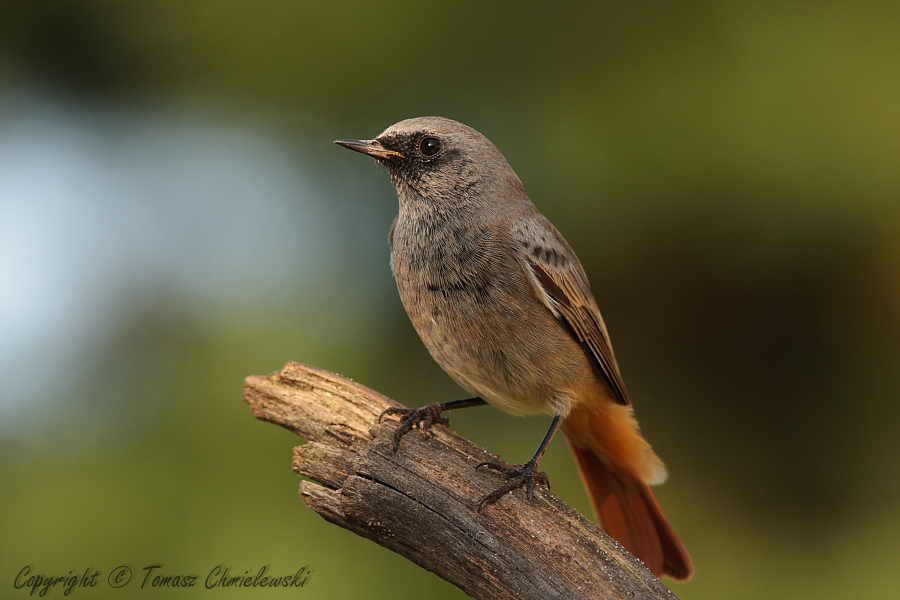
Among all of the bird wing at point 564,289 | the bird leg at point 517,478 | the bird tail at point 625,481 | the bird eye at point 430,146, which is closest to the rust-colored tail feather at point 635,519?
the bird tail at point 625,481

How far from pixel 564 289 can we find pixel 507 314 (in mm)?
287

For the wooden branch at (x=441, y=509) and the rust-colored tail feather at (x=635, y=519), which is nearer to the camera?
the wooden branch at (x=441, y=509)

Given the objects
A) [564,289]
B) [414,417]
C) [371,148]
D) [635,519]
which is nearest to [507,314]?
[564,289]

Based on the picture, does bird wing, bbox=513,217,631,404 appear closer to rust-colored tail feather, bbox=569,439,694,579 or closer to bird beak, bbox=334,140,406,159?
rust-colored tail feather, bbox=569,439,694,579

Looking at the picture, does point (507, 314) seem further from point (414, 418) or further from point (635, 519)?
point (635, 519)

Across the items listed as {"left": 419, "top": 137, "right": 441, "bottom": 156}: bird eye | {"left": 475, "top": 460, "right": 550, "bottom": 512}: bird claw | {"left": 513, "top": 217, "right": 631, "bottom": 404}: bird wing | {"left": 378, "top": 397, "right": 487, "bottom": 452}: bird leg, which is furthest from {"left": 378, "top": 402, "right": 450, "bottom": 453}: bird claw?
{"left": 419, "top": 137, "right": 441, "bottom": 156}: bird eye

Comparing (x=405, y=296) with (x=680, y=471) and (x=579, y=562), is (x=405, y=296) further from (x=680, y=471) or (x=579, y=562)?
(x=680, y=471)

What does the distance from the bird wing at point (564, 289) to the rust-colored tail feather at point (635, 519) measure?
454 mm

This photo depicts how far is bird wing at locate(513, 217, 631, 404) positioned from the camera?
2.95 meters

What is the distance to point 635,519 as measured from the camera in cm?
340

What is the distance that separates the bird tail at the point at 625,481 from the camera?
330 cm

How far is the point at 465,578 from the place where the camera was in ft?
7.98

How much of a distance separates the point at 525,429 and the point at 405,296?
124cm

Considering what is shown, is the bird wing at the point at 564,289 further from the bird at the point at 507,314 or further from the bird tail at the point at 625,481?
the bird tail at the point at 625,481
